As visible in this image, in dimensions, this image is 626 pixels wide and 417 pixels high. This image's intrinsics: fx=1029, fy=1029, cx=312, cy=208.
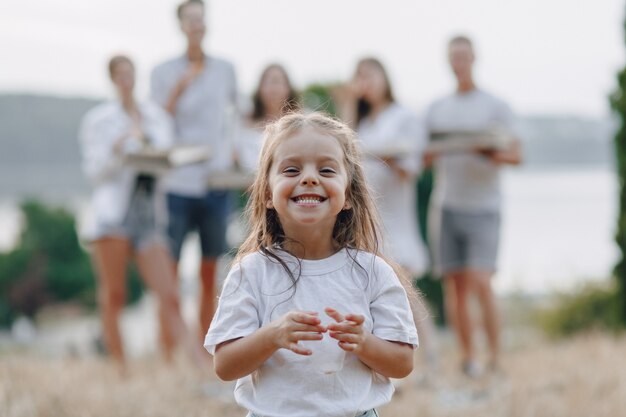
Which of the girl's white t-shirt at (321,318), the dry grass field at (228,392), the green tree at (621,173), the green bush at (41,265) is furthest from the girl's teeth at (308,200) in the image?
the green bush at (41,265)

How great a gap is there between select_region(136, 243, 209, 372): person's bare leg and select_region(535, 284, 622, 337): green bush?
7145 mm

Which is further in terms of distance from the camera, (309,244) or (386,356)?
(309,244)

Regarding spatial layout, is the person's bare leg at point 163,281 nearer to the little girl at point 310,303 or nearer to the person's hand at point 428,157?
the person's hand at point 428,157

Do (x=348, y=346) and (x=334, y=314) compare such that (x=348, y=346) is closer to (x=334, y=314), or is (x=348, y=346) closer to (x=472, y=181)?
(x=334, y=314)

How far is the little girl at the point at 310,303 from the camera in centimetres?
245

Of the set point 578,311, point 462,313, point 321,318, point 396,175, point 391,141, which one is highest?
point 321,318

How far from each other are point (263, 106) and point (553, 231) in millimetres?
30710

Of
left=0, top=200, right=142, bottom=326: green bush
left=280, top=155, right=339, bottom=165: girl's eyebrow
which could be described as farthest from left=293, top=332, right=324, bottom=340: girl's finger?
left=0, top=200, right=142, bottom=326: green bush

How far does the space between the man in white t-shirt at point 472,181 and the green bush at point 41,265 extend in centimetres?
2045

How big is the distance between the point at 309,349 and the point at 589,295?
1081 centimetres

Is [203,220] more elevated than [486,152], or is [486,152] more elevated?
[486,152]

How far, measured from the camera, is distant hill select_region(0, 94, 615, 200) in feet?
129

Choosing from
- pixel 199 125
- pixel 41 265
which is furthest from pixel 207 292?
pixel 41 265

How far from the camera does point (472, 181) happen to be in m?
6.40
